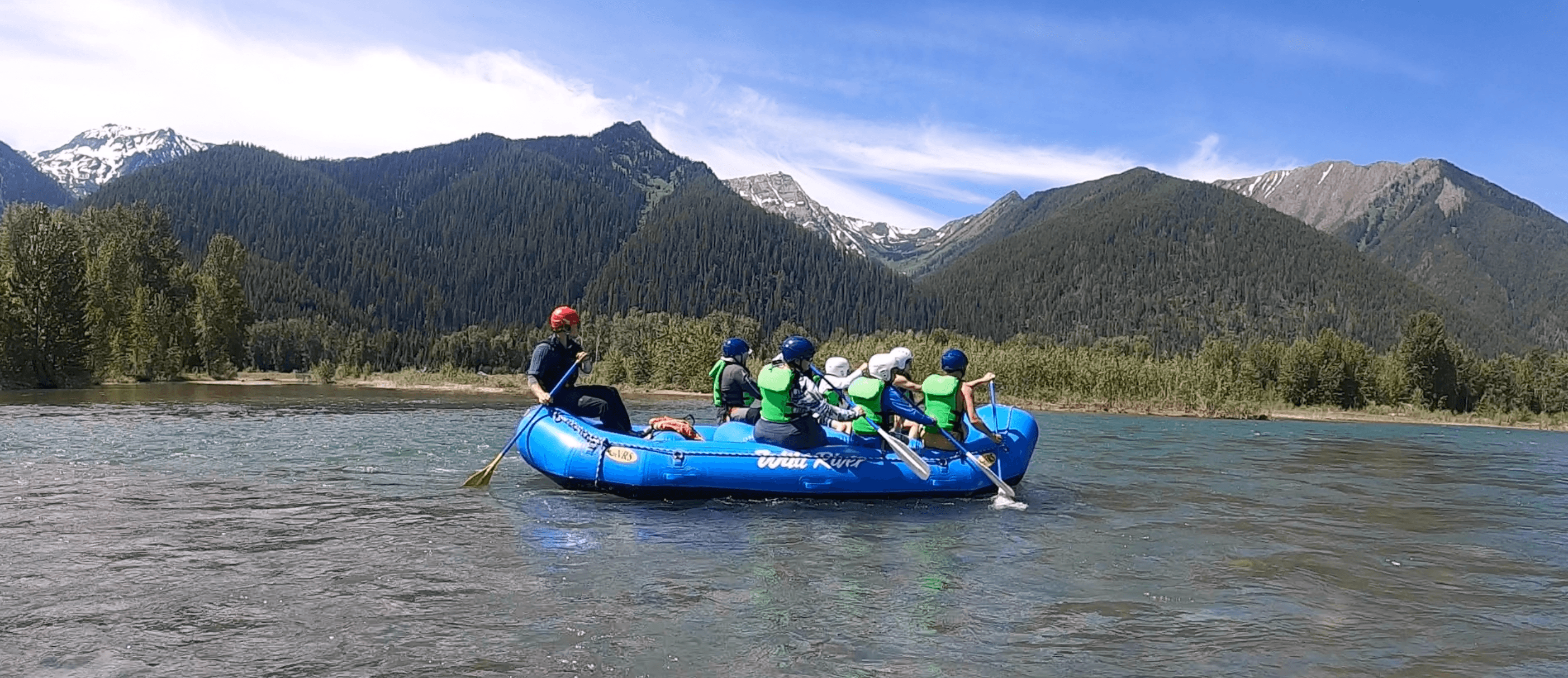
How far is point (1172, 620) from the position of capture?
824 cm

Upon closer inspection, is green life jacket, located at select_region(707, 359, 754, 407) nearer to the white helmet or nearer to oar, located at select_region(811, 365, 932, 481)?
the white helmet

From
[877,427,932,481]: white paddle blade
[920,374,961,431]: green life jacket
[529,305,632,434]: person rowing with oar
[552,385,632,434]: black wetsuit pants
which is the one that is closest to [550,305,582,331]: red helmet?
[529,305,632,434]: person rowing with oar

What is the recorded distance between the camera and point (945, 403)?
14758mm

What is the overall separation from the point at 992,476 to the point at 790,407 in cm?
326

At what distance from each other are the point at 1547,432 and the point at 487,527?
68.2 m

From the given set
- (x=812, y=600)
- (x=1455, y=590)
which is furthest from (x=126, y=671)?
(x=1455, y=590)

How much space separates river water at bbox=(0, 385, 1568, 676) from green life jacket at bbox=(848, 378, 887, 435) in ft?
3.68

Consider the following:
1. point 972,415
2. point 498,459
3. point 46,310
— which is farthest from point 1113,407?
point 46,310

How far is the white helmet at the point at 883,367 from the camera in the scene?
47.9 ft

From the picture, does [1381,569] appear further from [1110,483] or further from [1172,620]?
[1110,483]

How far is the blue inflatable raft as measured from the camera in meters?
13.5

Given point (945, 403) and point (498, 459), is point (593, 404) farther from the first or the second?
point (945, 403)

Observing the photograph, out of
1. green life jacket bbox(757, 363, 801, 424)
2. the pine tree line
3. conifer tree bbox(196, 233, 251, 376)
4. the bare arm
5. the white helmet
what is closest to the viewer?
green life jacket bbox(757, 363, 801, 424)

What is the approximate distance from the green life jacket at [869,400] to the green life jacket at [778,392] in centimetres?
100
